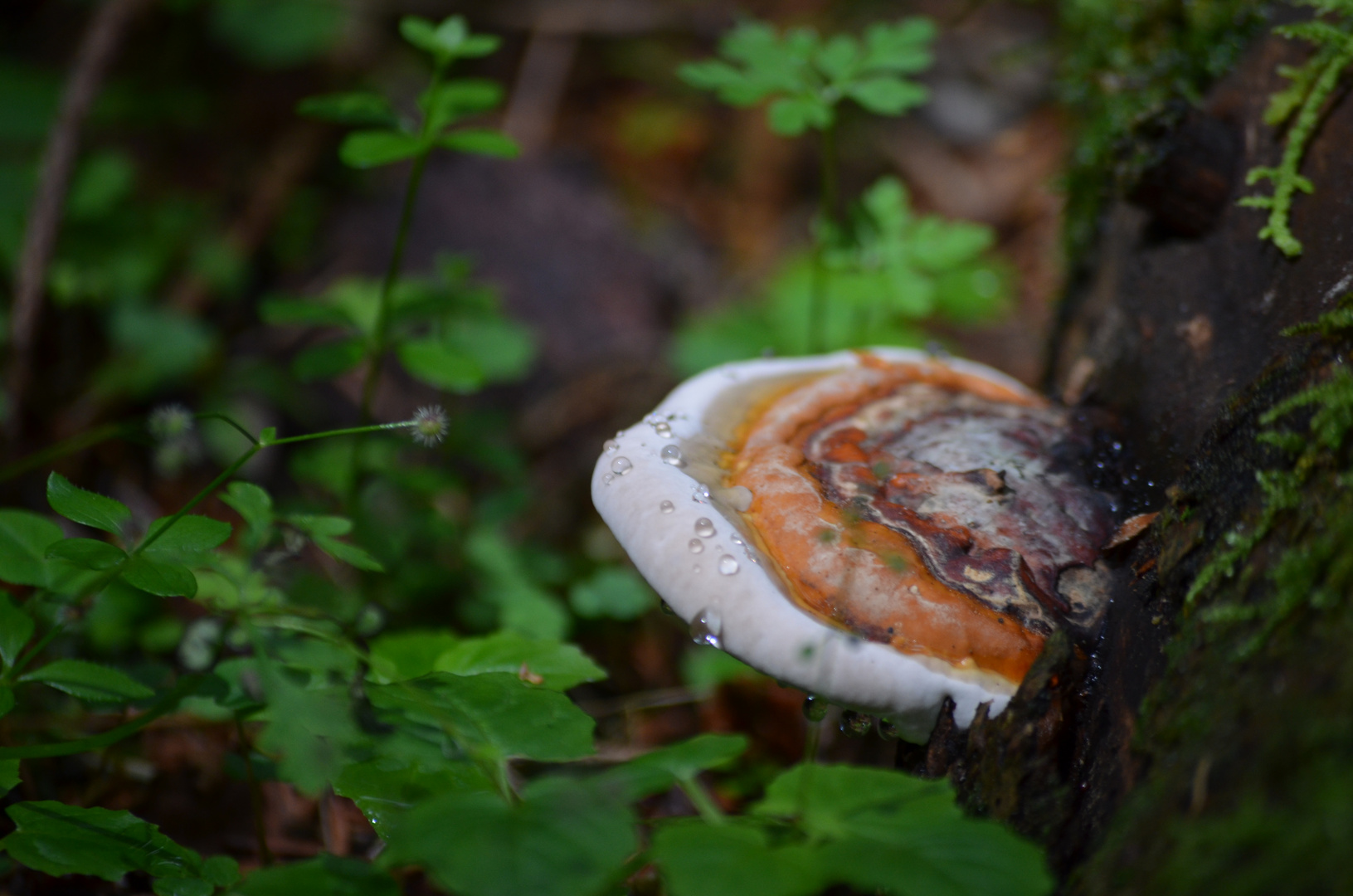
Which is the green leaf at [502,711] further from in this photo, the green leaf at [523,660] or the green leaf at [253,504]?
the green leaf at [253,504]

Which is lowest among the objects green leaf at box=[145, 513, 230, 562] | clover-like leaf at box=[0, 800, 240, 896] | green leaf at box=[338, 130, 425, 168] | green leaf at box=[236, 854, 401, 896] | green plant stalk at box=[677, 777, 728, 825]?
clover-like leaf at box=[0, 800, 240, 896]

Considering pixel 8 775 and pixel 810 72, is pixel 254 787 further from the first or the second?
pixel 810 72

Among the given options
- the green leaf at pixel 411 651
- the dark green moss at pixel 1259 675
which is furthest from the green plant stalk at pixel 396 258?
the dark green moss at pixel 1259 675

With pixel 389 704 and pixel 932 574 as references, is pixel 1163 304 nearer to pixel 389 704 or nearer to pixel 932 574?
pixel 932 574

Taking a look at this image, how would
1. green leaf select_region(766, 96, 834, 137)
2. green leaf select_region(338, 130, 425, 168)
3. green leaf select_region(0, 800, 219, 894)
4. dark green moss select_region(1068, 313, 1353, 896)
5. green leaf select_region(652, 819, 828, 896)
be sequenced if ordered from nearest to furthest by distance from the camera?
dark green moss select_region(1068, 313, 1353, 896)
green leaf select_region(652, 819, 828, 896)
green leaf select_region(0, 800, 219, 894)
green leaf select_region(338, 130, 425, 168)
green leaf select_region(766, 96, 834, 137)

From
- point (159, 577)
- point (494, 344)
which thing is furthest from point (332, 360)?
point (494, 344)

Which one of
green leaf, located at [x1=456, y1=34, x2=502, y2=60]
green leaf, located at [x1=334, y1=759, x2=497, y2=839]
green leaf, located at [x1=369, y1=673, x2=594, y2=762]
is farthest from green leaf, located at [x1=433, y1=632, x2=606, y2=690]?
green leaf, located at [x1=456, y1=34, x2=502, y2=60]

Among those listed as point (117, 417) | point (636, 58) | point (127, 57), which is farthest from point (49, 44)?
point (636, 58)

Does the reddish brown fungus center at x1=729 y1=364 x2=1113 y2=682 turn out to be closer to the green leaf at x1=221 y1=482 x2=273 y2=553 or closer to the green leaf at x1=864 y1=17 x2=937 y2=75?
the green leaf at x1=221 y1=482 x2=273 y2=553
